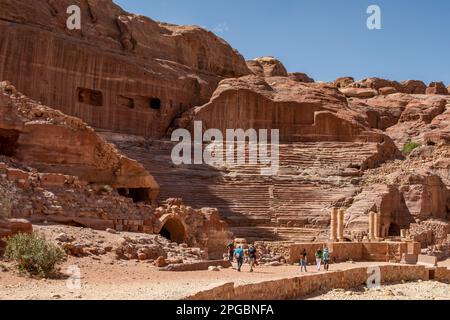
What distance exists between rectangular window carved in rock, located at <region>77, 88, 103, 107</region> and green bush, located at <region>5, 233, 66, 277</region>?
33.2 meters

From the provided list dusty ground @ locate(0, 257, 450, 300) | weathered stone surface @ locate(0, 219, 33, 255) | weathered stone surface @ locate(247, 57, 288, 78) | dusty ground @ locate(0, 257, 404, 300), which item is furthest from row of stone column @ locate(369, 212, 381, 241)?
weathered stone surface @ locate(247, 57, 288, 78)

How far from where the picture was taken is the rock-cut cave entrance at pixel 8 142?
1123 inches

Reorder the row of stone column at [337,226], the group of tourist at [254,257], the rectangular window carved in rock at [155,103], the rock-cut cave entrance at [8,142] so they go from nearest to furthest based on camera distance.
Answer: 1. the group of tourist at [254,257]
2. the rock-cut cave entrance at [8,142]
3. the row of stone column at [337,226]
4. the rectangular window carved in rock at [155,103]

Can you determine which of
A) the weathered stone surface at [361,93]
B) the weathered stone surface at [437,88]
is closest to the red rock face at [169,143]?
the weathered stone surface at [361,93]

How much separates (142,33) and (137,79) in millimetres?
7092

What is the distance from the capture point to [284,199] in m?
42.5

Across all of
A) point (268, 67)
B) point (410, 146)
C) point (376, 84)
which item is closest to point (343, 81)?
point (376, 84)

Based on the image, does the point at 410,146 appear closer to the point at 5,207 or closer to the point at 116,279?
the point at 5,207

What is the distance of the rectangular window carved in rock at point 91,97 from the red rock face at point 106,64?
8cm

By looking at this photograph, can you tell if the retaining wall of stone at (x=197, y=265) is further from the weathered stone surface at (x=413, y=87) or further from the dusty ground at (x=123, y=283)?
the weathered stone surface at (x=413, y=87)

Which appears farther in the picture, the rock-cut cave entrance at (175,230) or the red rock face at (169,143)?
the rock-cut cave entrance at (175,230)

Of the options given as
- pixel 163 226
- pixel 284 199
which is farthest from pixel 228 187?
pixel 163 226

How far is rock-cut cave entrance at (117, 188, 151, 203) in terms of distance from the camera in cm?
3391

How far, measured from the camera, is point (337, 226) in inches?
1441
